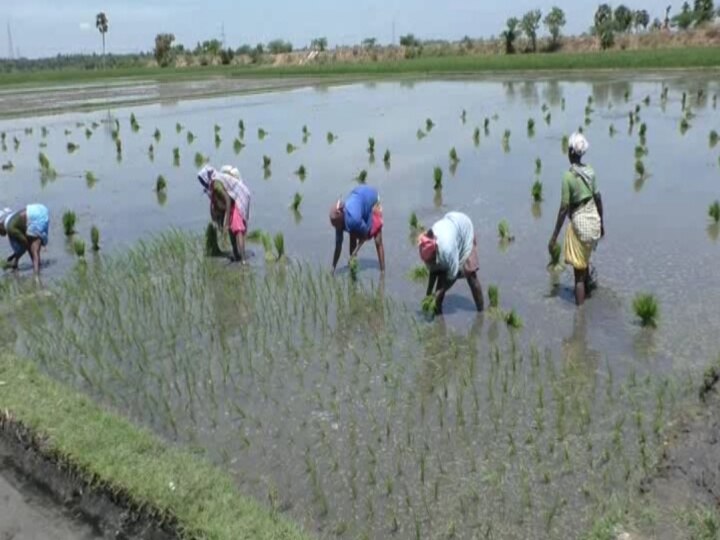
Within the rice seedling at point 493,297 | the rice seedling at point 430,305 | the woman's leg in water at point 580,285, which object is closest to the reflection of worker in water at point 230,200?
the rice seedling at point 430,305

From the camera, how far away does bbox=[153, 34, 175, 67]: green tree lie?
218 feet

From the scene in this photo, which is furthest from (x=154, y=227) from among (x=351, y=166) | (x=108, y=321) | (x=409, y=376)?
(x=409, y=376)

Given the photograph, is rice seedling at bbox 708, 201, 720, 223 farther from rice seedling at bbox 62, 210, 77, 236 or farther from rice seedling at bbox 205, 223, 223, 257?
rice seedling at bbox 62, 210, 77, 236

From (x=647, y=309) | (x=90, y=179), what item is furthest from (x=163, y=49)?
(x=647, y=309)

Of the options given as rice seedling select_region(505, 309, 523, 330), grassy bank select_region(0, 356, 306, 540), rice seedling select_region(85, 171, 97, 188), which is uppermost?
rice seedling select_region(85, 171, 97, 188)

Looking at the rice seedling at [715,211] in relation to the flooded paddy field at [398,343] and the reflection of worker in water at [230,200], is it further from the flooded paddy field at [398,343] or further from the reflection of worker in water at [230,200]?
the reflection of worker in water at [230,200]

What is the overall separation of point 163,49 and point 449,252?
66902mm

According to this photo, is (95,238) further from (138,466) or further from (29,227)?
(138,466)

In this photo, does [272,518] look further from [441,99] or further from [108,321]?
[441,99]

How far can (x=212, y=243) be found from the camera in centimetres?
823

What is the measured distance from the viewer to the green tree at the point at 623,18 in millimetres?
59628

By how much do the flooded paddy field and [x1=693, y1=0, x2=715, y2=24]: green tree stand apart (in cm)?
4987

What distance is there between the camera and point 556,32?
185 ft

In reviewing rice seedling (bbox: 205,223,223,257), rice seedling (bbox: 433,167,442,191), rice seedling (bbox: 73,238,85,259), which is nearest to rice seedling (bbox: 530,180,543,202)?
rice seedling (bbox: 433,167,442,191)
